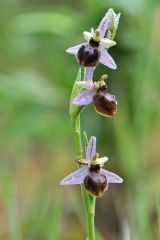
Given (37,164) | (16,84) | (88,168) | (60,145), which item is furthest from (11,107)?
(88,168)

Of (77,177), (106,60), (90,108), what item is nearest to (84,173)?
(77,177)

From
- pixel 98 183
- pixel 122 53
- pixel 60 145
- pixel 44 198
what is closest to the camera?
pixel 98 183

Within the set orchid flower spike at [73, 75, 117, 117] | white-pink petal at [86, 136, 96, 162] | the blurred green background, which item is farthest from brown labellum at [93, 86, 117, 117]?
the blurred green background

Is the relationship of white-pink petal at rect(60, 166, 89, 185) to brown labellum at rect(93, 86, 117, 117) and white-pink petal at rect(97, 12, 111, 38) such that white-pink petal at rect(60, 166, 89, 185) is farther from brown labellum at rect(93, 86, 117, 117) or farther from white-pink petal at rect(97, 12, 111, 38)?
white-pink petal at rect(97, 12, 111, 38)

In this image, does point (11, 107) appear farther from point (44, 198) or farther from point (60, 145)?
point (44, 198)

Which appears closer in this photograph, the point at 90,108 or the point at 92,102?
the point at 92,102

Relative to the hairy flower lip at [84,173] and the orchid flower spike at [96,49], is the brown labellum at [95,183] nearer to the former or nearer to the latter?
the hairy flower lip at [84,173]

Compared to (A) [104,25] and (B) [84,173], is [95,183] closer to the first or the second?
(B) [84,173]
